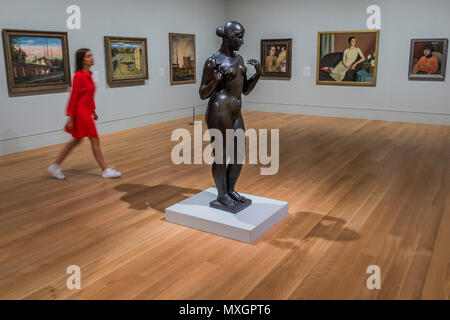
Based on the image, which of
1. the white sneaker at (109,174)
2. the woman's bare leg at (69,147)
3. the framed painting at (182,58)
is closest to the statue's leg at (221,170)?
the white sneaker at (109,174)


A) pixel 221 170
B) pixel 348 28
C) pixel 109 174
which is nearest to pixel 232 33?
pixel 221 170

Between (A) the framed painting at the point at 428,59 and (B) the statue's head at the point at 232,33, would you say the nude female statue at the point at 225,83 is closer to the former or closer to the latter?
(B) the statue's head at the point at 232,33

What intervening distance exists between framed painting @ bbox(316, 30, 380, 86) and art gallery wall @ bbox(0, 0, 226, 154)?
3793 mm

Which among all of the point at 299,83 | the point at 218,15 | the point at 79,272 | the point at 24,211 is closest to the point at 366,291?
the point at 79,272

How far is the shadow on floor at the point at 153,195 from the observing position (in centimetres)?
538

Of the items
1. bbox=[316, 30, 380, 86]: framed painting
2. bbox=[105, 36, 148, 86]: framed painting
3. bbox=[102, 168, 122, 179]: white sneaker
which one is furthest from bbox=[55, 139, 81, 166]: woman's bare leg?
bbox=[316, 30, 380, 86]: framed painting

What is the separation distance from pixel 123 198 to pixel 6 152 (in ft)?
13.4

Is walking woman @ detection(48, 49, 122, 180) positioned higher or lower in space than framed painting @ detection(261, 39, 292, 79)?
lower

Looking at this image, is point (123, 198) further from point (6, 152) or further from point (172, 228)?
point (6, 152)

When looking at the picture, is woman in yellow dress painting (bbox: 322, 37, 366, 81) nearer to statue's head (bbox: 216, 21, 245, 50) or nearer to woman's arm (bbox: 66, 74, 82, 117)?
woman's arm (bbox: 66, 74, 82, 117)

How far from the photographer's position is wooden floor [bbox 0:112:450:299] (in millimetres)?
3457

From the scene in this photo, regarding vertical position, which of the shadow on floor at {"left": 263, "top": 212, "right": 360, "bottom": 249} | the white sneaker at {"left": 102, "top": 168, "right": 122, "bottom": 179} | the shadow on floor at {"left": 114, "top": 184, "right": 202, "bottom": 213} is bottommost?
the shadow on floor at {"left": 263, "top": 212, "right": 360, "bottom": 249}

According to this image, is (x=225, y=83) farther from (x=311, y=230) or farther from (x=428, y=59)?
(x=428, y=59)

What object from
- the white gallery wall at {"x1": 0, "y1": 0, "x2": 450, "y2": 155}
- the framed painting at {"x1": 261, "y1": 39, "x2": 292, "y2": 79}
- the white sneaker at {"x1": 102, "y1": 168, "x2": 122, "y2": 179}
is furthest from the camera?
the framed painting at {"x1": 261, "y1": 39, "x2": 292, "y2": 79}
